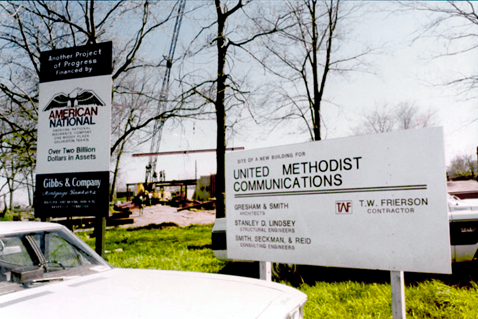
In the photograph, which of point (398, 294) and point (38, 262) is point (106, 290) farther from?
point (398, 294)

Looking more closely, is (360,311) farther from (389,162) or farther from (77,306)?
(77,306)

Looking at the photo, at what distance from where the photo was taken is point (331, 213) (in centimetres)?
381

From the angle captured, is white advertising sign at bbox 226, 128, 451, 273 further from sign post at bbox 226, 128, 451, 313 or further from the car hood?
the car hood

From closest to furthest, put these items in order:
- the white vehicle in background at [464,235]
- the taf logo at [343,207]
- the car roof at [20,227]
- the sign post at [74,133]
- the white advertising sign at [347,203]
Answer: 1. the car roof at [20,227]
2. the white advertising sign at [347,203]
3. the taf logo at [343,207]
4. the white vehicle in background at [464,235]
5. the sign post at [74,133]

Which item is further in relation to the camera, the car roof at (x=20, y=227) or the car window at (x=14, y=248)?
the car roof at (x=20, y=227)

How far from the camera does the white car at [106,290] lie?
2.24m

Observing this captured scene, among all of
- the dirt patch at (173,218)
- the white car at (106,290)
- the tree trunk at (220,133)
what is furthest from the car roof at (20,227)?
the dirt patch at (173,218)

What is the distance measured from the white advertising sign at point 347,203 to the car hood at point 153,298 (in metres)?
1.12

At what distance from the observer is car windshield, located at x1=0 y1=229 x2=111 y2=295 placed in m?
2.69

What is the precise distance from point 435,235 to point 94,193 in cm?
490

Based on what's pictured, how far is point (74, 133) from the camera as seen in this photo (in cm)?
623

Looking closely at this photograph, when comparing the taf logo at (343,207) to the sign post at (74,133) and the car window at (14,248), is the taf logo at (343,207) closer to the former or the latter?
the car window at (14,248)

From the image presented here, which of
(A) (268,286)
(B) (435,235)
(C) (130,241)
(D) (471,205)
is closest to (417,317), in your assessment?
(B) (435,235)

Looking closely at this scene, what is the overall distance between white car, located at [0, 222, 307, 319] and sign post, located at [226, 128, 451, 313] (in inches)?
43.1
